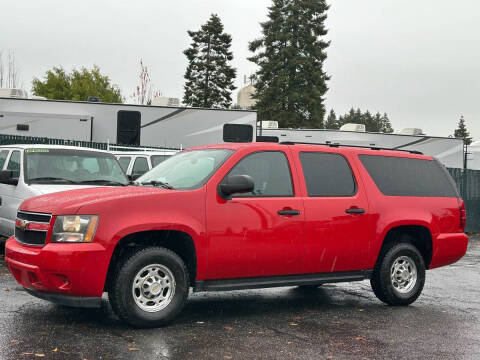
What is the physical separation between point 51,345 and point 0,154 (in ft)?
22.1

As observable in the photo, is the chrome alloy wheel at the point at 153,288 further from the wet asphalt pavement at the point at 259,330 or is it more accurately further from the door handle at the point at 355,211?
the door handle at the point at 355,211

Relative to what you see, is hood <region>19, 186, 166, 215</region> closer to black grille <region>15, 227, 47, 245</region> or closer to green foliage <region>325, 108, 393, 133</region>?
black grille <region>15, 227, 47, 245</region>

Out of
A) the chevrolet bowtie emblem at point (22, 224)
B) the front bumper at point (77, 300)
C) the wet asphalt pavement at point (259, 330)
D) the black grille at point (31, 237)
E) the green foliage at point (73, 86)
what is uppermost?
the green foliage at point (73, 86)

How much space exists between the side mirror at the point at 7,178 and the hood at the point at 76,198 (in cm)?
352

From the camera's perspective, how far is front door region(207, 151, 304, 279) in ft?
22.2

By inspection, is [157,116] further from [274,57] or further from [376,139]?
[274,57]

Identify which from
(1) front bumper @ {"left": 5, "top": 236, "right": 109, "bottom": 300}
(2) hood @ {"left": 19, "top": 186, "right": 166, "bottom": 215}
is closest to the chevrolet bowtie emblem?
(2) hood @ {"left": 19, "top": 186, "right": 166, "bottom": 215}

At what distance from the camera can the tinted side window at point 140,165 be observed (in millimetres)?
14000

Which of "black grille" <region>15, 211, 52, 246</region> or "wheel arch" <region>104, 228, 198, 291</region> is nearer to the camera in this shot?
"black grille" <region>15, 211, 52, 246</region>

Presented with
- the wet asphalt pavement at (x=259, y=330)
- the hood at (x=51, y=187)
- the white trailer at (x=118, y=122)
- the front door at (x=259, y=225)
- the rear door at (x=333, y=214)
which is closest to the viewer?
the wet asphalt pavement at (x=259, y=330)

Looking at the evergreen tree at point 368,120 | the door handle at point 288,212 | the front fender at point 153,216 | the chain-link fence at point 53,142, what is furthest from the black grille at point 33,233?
the evergreen tree at point 368,120

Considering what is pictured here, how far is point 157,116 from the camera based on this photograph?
20.2 metres

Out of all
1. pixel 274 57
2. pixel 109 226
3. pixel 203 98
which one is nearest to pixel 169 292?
pixel 109 226

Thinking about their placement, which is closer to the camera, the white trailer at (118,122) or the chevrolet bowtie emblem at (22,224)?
the chevrolet bowtie emblem at (22,224)
